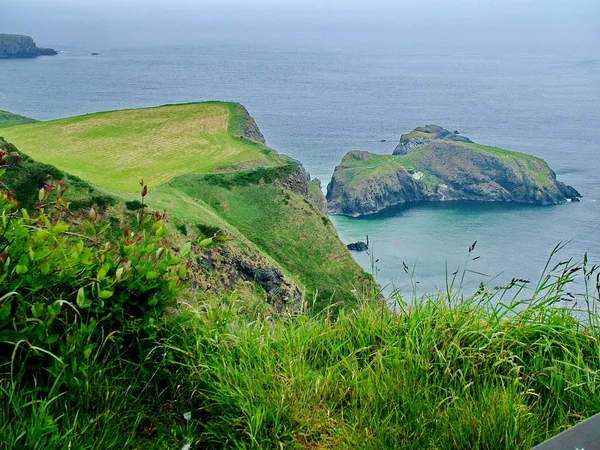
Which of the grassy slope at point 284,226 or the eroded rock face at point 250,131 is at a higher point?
the eroded rock face at point 250,131

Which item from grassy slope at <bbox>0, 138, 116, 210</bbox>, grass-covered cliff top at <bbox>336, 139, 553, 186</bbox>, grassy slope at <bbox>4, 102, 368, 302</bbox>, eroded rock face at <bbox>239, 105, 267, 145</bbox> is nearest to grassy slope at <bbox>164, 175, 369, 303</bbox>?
grassy slope at <bbox>4, 102, 368, 302</bbox>

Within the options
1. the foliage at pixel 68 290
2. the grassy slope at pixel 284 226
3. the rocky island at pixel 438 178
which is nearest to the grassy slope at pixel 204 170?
the grassy slope at pixel 284 226

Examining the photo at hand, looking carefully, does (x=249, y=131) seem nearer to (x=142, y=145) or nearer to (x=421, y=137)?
(x=142, y=145)

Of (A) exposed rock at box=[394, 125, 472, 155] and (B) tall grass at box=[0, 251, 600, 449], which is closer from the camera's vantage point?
(B) tall grass at box=[0, 251, 600, 449]

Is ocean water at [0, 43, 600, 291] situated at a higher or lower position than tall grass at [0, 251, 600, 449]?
lower

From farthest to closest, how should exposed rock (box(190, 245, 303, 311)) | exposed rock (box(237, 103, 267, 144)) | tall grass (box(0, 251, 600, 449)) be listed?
exposed rock (box(237, 103, 267, 144)) → exposed rock (box(190, 245, 303, 311)) → tall grass (box(0, 251, 600, 449))

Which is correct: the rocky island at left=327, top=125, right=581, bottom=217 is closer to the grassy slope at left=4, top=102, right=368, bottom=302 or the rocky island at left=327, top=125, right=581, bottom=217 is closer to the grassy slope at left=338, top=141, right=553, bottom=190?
the grassy slope at left=338, top=141, right=553, bottom=190

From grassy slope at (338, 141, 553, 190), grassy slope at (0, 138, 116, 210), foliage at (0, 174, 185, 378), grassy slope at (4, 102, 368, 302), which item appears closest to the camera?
foliage at (0, 174, 185, 378)

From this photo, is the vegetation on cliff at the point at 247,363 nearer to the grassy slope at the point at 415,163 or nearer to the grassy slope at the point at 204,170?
the grassy slope at the point at 204,170
